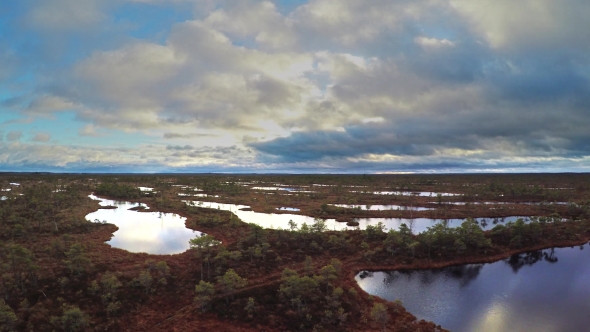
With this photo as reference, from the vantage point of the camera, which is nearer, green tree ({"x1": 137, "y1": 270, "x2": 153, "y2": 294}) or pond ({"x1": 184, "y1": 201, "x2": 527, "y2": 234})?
green tree ({"x1": 137, "y1": 270, "x2": 153, "y2": 294})

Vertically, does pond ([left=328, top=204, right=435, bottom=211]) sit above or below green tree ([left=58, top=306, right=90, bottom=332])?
above

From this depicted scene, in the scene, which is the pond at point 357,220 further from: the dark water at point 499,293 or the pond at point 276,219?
the dark water at point 499,293

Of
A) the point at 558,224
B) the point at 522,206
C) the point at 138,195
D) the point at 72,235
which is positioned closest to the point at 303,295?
the point at 72,235

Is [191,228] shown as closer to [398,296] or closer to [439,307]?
[398,296]

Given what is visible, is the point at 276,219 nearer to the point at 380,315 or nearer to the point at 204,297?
the point at 204,297

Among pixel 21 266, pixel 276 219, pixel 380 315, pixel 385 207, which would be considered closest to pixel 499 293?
pixel 380 315

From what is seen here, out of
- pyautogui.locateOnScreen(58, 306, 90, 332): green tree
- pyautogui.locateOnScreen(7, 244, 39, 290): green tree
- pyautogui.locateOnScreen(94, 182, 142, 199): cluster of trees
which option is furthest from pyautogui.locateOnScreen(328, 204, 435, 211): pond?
pyautogui.locateOnScreen(94, 182, 142, 199): cluster of trees

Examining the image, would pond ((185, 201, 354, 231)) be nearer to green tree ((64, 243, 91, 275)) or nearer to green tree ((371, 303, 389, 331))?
green tree ((64, 243, 91, 275))
